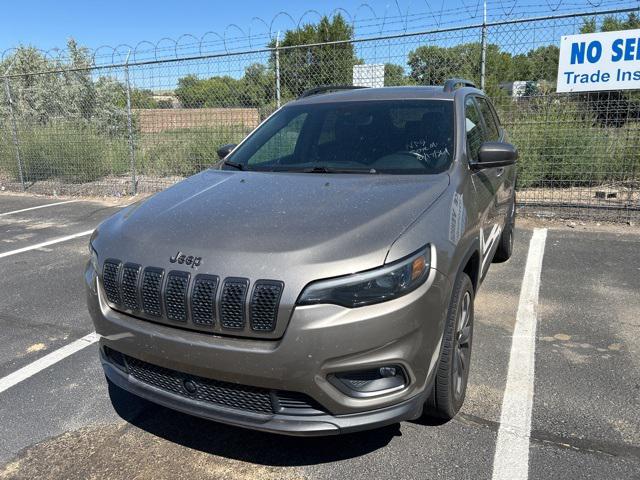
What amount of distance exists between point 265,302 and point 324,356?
12.6 inches

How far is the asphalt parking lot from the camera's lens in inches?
101

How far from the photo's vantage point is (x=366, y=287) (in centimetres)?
214

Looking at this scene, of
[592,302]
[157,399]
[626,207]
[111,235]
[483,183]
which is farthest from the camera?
[626,207]

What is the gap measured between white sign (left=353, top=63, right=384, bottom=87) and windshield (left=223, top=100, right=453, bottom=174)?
4677mm

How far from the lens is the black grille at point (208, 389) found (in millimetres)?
2254

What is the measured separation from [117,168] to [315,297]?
34.7 feet

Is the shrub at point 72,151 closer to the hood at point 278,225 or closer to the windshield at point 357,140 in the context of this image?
the windshield at point 357,140

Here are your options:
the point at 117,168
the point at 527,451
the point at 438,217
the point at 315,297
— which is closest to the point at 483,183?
the point at 438,217

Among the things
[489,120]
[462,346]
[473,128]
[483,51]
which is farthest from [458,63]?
[462,346]

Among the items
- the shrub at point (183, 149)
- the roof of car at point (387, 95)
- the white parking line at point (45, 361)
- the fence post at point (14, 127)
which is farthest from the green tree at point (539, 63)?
the fence post at point (14, 127)

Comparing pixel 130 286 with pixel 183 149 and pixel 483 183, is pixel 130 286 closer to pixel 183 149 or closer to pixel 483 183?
pixel 483 183

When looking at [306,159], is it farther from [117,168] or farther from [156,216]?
[117,168]

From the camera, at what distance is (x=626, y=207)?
24.8 feet

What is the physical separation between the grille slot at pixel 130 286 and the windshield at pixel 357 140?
1.39 meters
